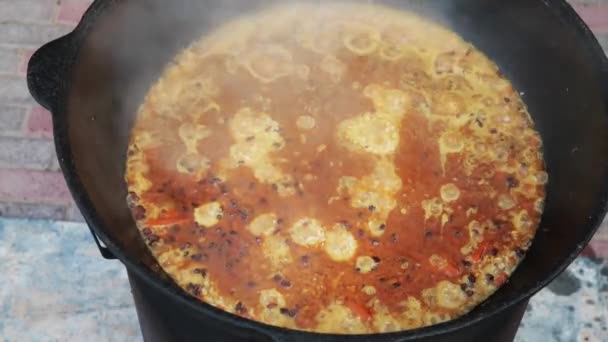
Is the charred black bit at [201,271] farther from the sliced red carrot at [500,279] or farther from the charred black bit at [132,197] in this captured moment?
the sliced red carrot at [500,279]

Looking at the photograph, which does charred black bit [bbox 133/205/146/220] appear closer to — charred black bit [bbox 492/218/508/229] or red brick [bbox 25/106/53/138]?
charred black bit [bbox 492/218/508/229]

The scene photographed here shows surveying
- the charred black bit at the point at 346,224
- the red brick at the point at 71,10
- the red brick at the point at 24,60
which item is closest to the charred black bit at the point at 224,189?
the charred black bit at the point at 346,224

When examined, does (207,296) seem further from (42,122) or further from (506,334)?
(42,122)

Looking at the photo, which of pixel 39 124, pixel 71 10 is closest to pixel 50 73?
pixel 39 124

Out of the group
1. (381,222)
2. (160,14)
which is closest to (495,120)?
(381,222)

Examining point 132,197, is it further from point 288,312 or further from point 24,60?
point 24,60

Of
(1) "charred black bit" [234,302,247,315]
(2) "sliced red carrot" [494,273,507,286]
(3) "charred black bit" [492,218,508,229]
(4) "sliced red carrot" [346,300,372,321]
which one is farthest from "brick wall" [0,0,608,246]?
(4) "sliced red carrot" [346,300,372,321]

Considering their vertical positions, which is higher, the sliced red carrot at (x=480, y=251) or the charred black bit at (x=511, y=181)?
the charred black bit at (x=511, y=181)
